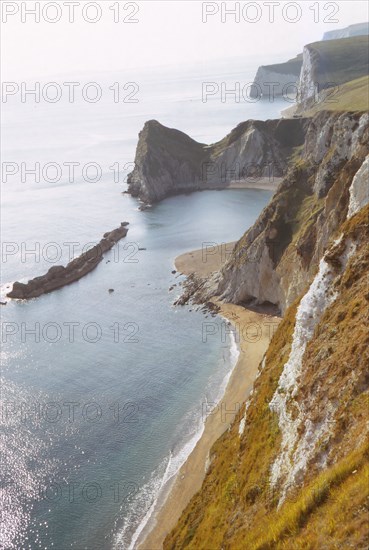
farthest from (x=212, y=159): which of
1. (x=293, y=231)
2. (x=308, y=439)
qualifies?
(x=308, y=439)

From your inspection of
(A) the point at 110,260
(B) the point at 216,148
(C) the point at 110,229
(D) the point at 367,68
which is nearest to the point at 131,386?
(A) the point at 110,260

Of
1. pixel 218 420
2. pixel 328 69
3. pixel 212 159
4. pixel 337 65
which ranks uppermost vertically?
pixel 337 65

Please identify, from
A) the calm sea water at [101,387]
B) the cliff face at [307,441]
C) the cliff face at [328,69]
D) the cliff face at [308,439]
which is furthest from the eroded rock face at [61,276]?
the cliff face at [328,69]

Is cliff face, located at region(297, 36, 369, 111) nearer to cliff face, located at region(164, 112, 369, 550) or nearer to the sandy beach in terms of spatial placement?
the sandy beach

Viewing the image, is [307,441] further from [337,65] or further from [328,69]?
[337,65]

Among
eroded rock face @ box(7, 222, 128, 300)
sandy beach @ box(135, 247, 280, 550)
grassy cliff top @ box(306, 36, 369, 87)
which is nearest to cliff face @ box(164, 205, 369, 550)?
sandy beach @ box(135, 247, 280, 550)

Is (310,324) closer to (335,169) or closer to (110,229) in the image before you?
(335,169)
